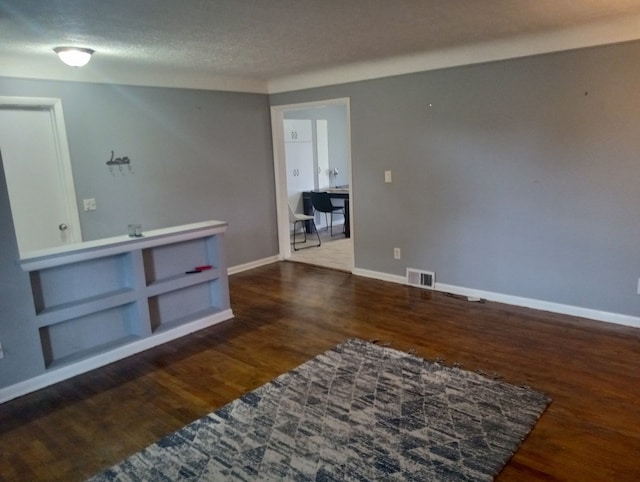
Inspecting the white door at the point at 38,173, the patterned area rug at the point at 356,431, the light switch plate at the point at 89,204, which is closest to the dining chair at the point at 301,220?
the light switch plate at the point at 89,204

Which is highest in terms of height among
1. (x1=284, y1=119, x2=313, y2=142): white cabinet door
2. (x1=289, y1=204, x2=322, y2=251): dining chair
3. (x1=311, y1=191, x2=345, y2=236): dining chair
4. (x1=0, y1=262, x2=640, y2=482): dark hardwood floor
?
(x1=284, y1=119, x2=313, y2=142): white cabinet door

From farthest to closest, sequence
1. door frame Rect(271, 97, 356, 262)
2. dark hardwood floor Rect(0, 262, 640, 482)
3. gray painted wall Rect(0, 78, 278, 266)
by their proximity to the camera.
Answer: door frame Rect(271, 97, 356, 262)
gray painted wall Rect(0, 78, 278, 266)
dark hardwood floor Rect(0, 262, 640, 482)

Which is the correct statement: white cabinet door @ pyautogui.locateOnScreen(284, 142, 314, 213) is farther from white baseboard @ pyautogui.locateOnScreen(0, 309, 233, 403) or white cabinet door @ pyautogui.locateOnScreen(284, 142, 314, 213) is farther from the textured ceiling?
white baseboard @ pyautogui.locateOnScreen(0, 309, 233, 403)

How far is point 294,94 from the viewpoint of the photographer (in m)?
5.55

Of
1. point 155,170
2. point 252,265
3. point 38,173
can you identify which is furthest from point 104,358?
point 252,265

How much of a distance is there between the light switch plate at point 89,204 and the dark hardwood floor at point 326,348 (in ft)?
5.29

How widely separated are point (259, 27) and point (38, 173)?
7.82 ft

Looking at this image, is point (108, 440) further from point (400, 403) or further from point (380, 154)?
point (380, 154)

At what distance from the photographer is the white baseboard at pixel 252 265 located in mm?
5598

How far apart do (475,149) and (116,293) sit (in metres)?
3.33

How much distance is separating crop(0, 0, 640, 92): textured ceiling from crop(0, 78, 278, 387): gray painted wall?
342 millimetres

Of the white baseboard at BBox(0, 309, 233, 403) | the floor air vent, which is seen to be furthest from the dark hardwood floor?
the floor air vent

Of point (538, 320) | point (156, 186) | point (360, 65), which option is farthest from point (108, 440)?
point (360, 65)

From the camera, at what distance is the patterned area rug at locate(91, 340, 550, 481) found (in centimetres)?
211
